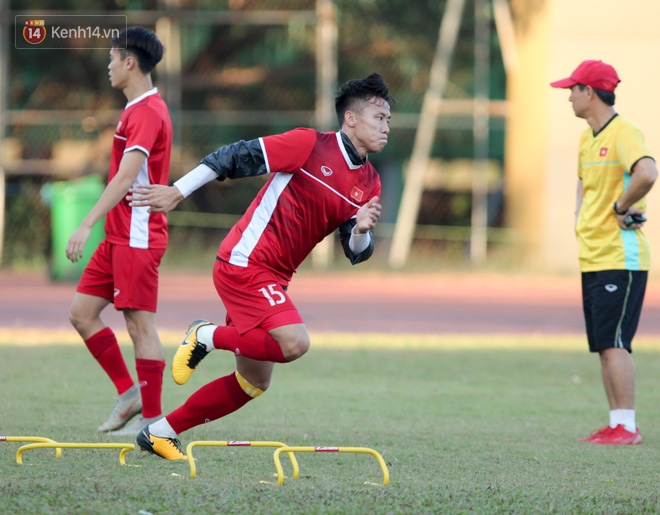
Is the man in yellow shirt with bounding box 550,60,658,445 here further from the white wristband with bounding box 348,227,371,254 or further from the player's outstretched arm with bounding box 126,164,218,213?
the player's outstretched arm with bounding box 126,164,218,213

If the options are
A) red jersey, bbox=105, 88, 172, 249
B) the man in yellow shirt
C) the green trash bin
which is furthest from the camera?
the green trash bin

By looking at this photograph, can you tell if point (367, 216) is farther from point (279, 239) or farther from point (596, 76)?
point (596, 76)

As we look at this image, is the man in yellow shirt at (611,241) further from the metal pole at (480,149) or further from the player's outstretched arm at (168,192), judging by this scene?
the metal pole at (480,149)

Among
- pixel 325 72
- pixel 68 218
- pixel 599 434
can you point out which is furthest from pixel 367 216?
pixel 325 72

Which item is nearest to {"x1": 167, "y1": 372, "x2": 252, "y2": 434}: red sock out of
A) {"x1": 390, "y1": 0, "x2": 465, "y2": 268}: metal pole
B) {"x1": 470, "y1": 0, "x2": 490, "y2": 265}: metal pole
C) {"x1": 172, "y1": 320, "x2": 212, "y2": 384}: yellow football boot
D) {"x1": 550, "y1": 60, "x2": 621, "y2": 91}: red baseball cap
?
{"x1": 172, "y1": 320, "x2": 212, "y2": 384}: yellow football boot

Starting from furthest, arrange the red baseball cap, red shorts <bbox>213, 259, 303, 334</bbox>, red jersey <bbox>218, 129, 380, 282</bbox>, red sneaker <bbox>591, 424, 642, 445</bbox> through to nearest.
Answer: the red baseball cap
red sneaker <bbox>591, 424, 642, 445</bbox>
red jersey <bbox>218, 129, 380, 282</bbox>
red shorts <bbox>213, 259, 303, 334</bbox>

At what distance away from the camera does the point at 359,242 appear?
18.0 feet

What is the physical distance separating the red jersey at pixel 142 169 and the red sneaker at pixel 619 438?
300cm

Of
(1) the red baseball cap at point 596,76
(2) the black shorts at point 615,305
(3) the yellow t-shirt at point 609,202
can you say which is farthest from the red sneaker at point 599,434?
(1) the red baseball cap at point 596,76

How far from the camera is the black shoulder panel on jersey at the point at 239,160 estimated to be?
5.12 metres

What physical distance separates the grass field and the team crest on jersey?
1404 millimetres

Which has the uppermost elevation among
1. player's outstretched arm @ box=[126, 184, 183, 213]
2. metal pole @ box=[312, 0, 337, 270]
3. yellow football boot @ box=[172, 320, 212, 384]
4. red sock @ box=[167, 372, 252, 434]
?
metal pole @ box=[312, 0, 337, 270]

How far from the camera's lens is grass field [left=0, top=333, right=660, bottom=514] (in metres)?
4.55

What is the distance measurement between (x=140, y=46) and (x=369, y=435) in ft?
9.05
